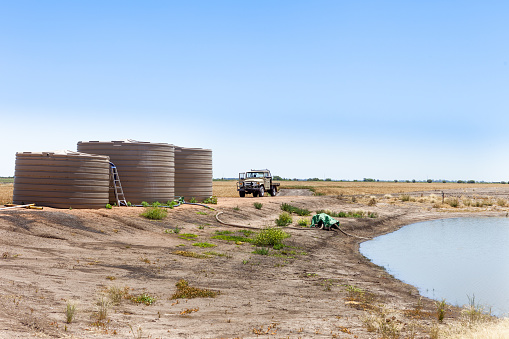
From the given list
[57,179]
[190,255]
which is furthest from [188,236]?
[57,179]

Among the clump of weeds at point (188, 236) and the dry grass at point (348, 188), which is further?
the dry grass at point (348, 188)

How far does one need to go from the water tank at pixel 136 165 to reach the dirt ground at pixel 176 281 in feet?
9.47

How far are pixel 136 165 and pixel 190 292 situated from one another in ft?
58.7

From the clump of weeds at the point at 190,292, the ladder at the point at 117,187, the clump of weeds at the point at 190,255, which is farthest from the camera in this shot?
the ladder at the point at 117,187

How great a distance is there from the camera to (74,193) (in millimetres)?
23578

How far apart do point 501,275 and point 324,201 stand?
31.4 meters

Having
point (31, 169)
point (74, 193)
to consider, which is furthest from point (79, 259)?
point (31, 169)

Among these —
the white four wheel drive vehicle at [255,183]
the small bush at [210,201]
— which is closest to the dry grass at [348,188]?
the white four wheel drive vehicle at [255,183]

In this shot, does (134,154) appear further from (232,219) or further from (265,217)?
(265,217)

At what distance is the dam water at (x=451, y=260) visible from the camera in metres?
16.6

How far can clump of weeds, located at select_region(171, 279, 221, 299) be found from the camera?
11.6 metres

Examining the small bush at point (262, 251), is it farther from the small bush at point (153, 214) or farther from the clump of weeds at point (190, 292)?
the small bush at point (153, 214)

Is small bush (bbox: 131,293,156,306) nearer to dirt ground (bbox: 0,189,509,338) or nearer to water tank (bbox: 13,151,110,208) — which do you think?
dirt ground (bbox: 0,189,509,338)

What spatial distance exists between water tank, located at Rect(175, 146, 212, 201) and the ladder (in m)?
7.04
